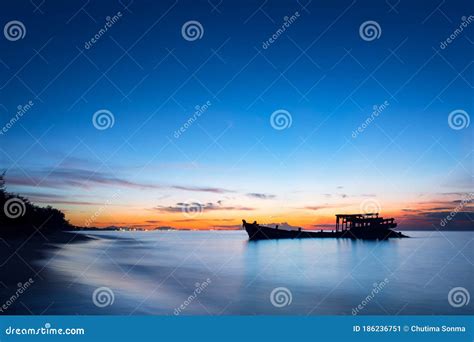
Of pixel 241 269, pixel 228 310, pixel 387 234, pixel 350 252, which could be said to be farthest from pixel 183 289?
pixel 387 234

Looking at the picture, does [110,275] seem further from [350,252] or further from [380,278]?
[350,252]

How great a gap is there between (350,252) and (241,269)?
27.9ft

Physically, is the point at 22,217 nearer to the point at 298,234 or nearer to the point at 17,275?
the point at 17,275

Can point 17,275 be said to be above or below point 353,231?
below

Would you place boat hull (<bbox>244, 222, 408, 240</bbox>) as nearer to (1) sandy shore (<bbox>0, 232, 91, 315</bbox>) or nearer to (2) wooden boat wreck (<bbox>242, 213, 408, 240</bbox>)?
(2) wooden boat wreck (<bbox>242, 213, 408, 240</bbox>)

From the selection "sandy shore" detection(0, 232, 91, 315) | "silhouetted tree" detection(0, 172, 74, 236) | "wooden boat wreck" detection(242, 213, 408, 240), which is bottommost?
"sandy shore" detection(0, 232, 91, 315)

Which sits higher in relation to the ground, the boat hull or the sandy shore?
the boat hull

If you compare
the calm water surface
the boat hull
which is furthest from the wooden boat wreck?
the calm water surface

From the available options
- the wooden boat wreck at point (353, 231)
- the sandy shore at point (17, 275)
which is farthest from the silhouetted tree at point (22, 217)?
the wooden boat wreck at point (353, 231)

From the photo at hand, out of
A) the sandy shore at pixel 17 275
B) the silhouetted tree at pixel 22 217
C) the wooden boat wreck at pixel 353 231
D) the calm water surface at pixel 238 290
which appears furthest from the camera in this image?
the wooden boat wreck at pixel 353 231

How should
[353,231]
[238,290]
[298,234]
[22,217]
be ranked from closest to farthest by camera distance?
[238,290] < [22,217] < [353,231] < [298,234]

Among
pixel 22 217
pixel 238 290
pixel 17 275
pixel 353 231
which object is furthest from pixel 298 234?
pixel 17 275

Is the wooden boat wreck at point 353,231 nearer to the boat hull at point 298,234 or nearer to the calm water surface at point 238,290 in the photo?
the boat hull at point 298,234

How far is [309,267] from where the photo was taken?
14.4 meters
